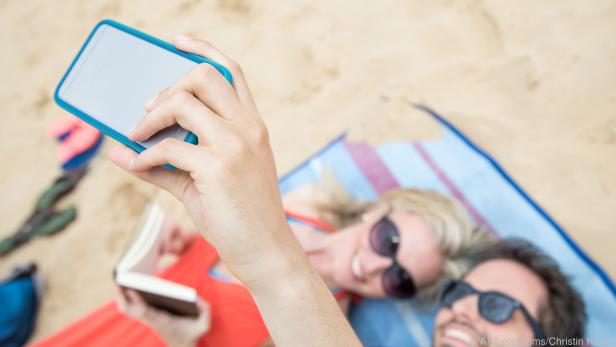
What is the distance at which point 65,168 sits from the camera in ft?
8.95

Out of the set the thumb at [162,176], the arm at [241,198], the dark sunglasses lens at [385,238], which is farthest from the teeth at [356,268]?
the thumb at [162,176]

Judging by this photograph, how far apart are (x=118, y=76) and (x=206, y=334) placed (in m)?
1.15

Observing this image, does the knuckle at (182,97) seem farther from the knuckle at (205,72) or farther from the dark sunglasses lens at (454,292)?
the dark sunglasses lens at (454,292)

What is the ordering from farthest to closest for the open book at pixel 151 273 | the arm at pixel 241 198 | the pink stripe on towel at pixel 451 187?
the pink stripe on towel at pixel 451 187 → the open book at pixel 151 273 → the arm at pixel 241 198

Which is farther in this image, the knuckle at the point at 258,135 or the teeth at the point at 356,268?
the teeth at the point at 356,268

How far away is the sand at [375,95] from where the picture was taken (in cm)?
217

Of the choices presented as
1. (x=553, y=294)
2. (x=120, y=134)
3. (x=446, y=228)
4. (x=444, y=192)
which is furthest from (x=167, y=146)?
(x=444, y=192)

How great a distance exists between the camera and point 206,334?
67.0 inches

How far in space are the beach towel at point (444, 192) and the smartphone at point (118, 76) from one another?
1.49 meters

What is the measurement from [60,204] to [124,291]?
135cm

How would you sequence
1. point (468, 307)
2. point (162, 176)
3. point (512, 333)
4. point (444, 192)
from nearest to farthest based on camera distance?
point (162, 176) < point (512, 333) < point (468, 307) < point (444, 192)

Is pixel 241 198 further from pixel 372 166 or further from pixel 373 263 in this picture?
pixel 372 166

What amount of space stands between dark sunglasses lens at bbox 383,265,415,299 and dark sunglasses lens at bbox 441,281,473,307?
14 centimetres

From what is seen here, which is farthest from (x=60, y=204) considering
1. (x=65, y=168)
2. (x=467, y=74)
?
(x=467, y=74)
